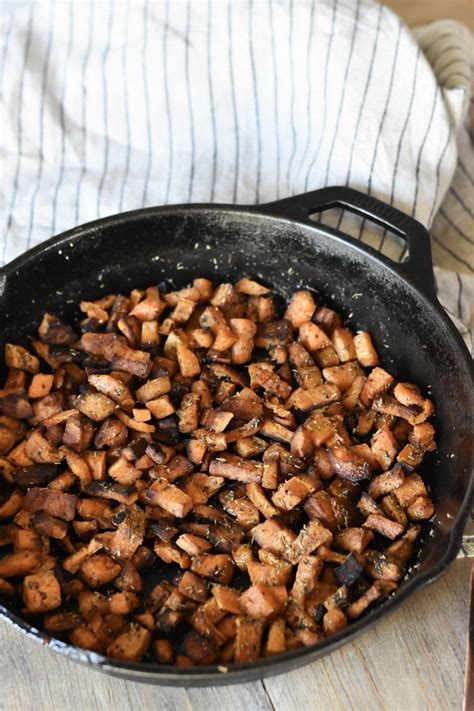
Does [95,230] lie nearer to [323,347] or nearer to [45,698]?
[323,347]

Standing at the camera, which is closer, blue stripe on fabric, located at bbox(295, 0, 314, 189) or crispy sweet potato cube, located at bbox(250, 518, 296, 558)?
crispy sweet potato cube, located at bbox(250, 518, 296, 558)

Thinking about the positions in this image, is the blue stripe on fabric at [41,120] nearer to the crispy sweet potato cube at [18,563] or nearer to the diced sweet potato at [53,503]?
the diced sweet potato at [53,503]

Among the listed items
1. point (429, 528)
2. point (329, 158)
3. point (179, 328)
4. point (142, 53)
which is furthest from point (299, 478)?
point (142, 53)

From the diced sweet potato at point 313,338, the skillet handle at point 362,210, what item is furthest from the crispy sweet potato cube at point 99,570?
the skillet handle at point 362,210

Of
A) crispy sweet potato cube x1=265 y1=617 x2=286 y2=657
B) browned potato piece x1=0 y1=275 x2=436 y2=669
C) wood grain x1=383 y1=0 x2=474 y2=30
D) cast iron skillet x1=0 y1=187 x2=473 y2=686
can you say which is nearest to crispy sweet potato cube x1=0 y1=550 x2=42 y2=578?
browned potato piece x1=0 y1=275 x2=436 y2=669

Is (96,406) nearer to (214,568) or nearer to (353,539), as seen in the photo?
(214,568)

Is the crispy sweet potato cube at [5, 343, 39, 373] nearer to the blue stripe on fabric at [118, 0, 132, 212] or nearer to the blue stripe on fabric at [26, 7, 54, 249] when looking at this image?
the blue stripe on fabric at [26, 7, 54, 249]

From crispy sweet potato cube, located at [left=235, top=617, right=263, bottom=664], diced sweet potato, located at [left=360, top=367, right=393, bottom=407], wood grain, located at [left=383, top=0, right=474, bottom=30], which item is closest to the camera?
crispy sweet potato cube, located at [left=235, top=617, right=263, bottom=664]
